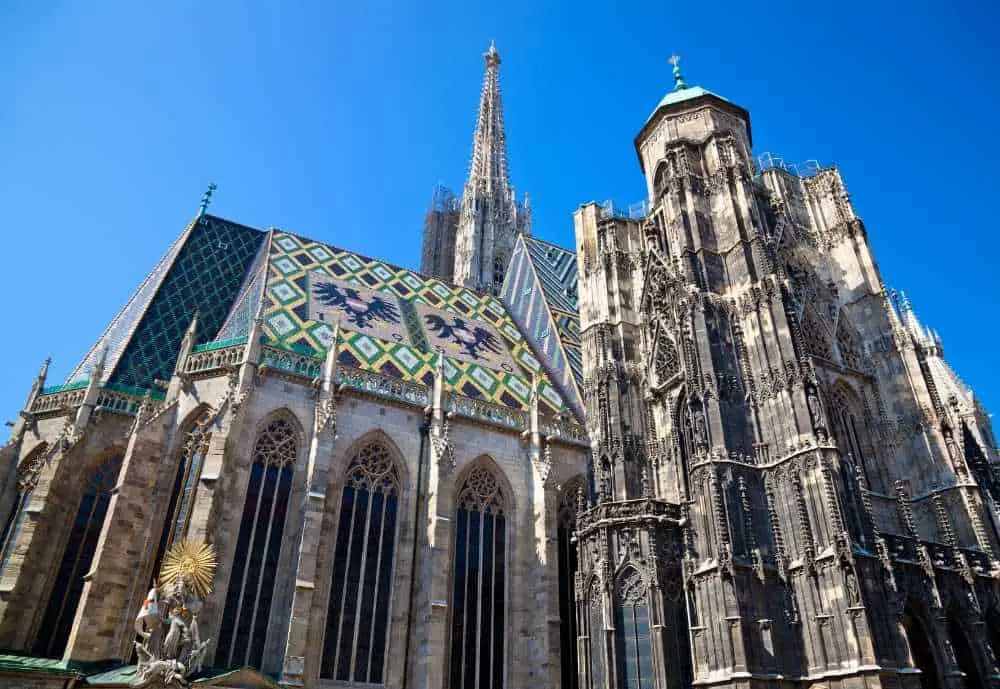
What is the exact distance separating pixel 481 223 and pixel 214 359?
26522 mm

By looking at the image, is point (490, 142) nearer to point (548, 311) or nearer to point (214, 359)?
point (548, 311)

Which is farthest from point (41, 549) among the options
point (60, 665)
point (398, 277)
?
point (398, 277)

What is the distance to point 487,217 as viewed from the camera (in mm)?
42938

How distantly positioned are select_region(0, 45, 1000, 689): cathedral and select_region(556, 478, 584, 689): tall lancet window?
8 cm

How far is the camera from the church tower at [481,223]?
41000 mm

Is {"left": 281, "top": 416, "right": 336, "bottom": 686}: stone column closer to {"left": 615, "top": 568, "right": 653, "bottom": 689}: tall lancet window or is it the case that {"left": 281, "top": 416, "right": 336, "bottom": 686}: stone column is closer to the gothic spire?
{"left": 615, "top": 568, "right": 653, "bottom": 689}: tall lancet window

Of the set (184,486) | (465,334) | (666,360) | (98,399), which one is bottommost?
(184,486)

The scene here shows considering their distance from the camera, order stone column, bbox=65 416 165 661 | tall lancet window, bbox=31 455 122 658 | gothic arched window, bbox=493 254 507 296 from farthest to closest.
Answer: gothic arched window, bbox=493 254 507 296 < tall lancet window, bbox=31 455 122 658 < stone column, bbox=65 416 165 661

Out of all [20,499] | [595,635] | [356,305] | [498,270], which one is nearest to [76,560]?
[20,499]

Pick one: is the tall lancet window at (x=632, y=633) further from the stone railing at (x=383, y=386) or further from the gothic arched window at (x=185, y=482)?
the gothic arched window at (x=185, y=482)

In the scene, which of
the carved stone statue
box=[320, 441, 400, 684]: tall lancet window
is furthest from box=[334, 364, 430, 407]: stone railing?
the carved stone statue

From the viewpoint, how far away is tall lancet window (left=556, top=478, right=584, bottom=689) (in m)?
18.2

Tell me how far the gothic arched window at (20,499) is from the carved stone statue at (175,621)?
13.3 ft

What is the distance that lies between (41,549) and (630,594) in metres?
12.7
